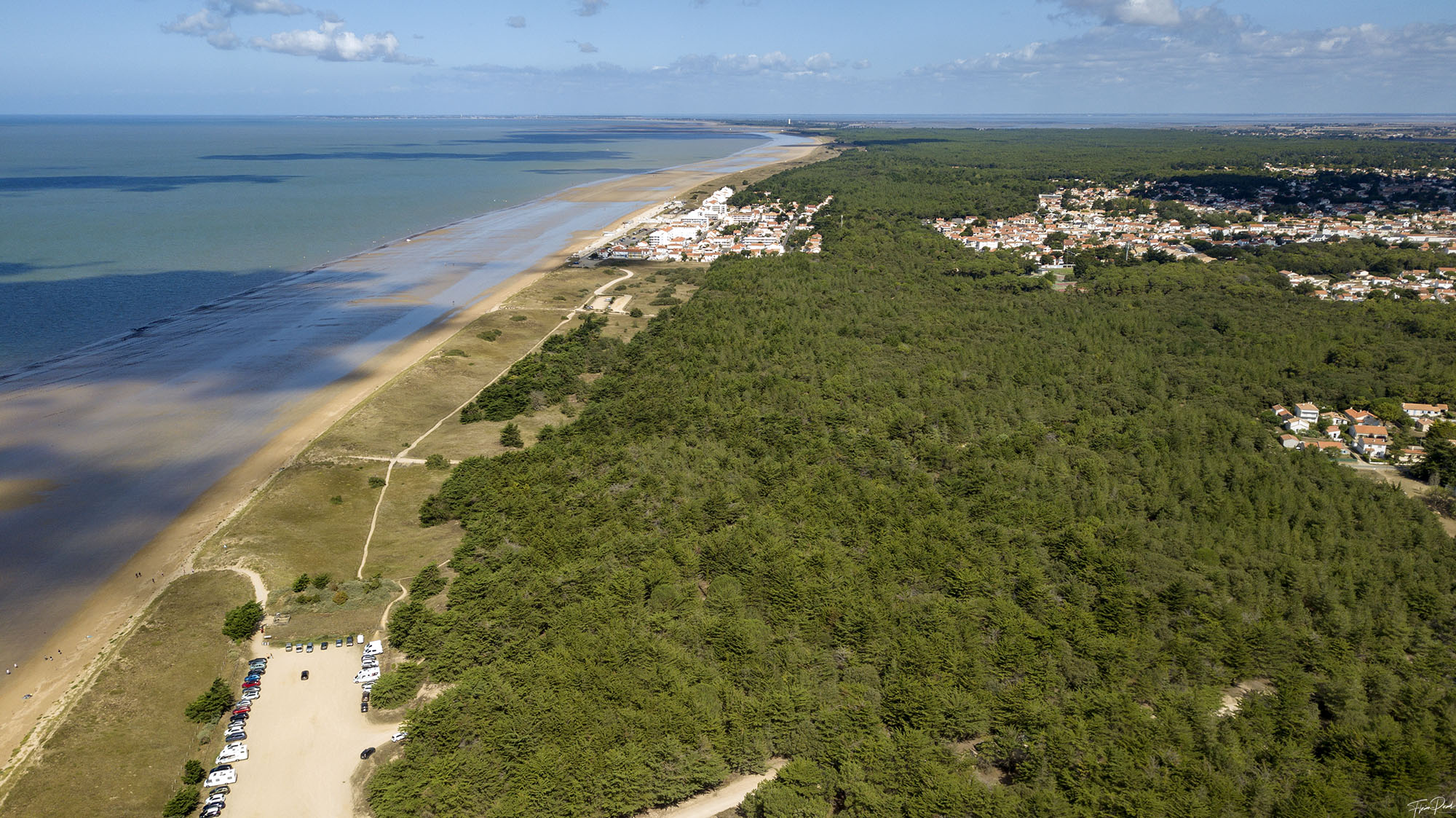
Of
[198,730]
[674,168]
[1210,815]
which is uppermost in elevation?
[674,168]

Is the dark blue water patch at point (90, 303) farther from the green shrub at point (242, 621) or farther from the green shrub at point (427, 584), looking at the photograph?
the green shrub at point (427, 584)

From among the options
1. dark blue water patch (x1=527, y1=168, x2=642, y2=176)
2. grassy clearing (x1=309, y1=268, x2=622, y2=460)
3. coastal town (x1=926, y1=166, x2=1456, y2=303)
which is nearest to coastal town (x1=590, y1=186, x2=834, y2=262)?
grassy clearing (x1=309, y1=268, x2=622, y2=460)

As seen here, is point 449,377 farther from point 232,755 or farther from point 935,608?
point 935,608

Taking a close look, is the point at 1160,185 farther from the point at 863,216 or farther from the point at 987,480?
the point at 987,480

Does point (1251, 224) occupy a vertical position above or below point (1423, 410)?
above

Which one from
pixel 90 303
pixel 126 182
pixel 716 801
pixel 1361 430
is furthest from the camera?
pixel 126 182

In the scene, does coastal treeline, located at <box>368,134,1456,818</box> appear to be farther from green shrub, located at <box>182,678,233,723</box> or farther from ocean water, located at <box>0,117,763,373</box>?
ocean water, located at <box>0,117,763,373</box>

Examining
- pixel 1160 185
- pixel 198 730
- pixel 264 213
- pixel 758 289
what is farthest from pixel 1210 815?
pixel 1160 185

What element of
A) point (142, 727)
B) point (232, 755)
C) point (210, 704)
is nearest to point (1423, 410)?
point (232, 755)
